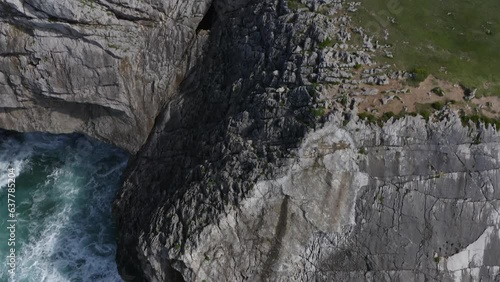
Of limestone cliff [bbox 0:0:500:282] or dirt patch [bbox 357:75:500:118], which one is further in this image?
dirt patch [bbox 357:75:500:118]

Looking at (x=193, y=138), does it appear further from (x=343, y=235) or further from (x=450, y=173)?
(x=450, y=173)

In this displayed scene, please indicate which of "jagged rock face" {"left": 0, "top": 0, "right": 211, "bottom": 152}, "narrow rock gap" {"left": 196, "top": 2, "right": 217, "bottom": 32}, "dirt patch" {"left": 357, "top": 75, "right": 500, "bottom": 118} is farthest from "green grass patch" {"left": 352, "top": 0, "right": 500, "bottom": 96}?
"jagged rock face" {"left": 0, "top": 0, "right": 211, "bottom": 152}

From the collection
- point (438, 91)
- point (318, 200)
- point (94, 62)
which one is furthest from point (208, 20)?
point (438, 91)

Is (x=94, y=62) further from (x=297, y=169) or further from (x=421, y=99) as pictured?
(x=421, y=99)

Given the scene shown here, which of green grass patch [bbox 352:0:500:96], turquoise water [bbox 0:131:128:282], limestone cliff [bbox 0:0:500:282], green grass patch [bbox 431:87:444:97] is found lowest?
turquoise water [bbox 0:131:128:282]

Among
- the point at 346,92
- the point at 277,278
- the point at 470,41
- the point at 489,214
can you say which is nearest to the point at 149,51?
the point at 346,92

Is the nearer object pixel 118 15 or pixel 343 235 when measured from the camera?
pixel 343 235

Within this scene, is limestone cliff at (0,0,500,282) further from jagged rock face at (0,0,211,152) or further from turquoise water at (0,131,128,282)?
turquoise water at (0,131,128,282)
